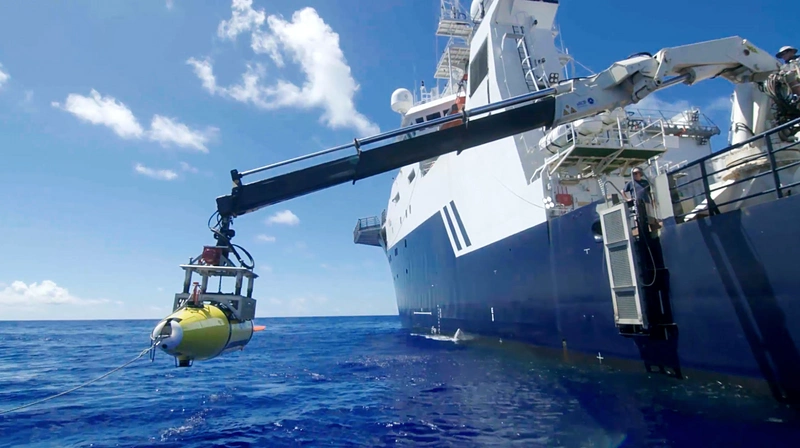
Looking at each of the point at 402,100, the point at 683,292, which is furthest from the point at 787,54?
the point at 402,100

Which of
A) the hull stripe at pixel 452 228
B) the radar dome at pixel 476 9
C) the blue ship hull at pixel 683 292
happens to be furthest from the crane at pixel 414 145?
the radar dome at pixel 476 9

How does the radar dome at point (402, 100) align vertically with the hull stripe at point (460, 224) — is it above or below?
above

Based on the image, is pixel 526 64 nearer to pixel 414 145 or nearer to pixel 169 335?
pixel 414 145

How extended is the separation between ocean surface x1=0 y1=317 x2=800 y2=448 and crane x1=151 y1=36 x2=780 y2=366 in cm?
236

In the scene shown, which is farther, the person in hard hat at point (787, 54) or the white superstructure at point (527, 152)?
the white superstructure at point (527, 152)

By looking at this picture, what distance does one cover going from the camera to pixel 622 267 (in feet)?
27.7

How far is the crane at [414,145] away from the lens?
5.05m

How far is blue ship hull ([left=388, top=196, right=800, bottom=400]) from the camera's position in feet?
19.7

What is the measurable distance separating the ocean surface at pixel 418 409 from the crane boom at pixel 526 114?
144 inches

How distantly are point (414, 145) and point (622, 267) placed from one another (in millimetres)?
5057

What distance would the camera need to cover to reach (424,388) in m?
9.12

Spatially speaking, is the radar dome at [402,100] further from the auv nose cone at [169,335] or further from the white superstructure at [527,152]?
the auv nose cone at [169,335]

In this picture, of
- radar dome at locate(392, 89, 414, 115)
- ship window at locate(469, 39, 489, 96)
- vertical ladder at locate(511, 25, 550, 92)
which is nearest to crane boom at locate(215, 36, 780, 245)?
vertical ladder at locate(511, 25, 550, 92)

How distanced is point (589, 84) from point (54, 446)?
10.9 m
